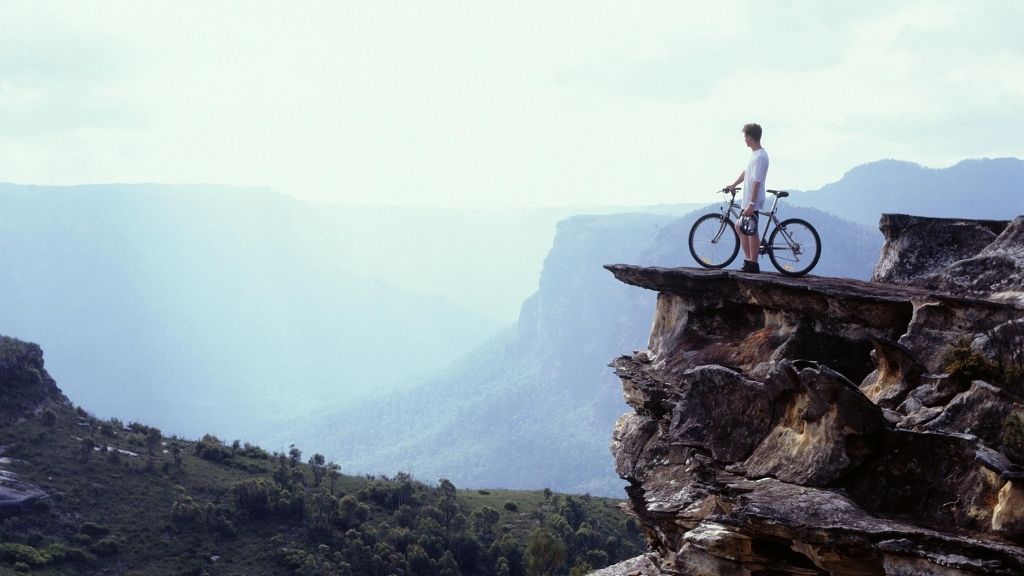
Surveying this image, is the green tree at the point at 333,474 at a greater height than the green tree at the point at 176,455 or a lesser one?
lesser

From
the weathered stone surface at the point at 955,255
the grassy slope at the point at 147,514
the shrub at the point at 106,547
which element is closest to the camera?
the weathered stone surface at the point at 955,255

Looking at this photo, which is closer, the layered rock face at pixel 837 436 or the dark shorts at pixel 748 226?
the layered rock face at pixel 837 436

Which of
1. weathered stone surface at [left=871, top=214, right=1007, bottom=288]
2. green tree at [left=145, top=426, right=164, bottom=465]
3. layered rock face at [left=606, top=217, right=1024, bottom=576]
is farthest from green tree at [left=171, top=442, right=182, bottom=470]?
weathered stone surface at [left=871, top=214, right=1007, bottom=288]

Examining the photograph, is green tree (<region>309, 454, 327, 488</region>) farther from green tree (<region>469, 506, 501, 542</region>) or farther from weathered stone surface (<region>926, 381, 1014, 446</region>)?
weathered stone surface (<region>926, 381, 1014, 446</region>)

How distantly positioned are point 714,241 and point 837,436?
10.6 m

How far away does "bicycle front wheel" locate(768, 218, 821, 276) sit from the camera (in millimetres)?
23094

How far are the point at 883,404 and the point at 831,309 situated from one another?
3449mm

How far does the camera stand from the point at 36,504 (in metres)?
63.7

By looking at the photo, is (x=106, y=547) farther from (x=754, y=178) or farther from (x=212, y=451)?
(x=754, y=178)

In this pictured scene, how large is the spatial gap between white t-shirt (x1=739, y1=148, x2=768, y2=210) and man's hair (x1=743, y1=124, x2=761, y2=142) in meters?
0.35

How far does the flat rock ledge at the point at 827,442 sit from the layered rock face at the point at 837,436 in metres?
0.03

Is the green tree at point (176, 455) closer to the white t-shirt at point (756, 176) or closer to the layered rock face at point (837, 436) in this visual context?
the layered rock face at point (837, 436)

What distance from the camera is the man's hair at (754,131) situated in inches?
882

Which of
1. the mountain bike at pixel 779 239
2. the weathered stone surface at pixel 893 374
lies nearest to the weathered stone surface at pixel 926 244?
the mountain bike at pixel 779 239
